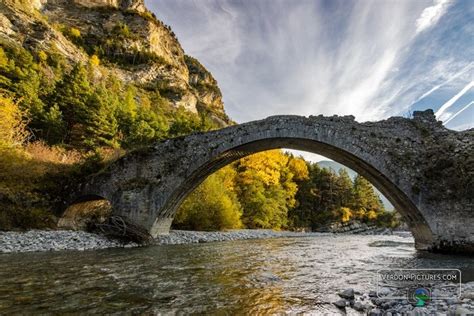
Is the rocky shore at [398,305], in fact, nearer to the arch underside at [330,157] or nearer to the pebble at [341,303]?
the pebble at [341,303]

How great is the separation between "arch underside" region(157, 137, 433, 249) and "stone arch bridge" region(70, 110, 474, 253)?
0.20ft

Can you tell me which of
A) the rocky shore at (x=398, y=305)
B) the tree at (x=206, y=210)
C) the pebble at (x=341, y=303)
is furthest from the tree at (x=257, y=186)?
the pebble at (x=341, y=303)

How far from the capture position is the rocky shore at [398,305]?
3.56m

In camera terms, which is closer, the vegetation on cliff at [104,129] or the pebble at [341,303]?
the pebble at [341,303]

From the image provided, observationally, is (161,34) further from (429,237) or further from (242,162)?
(429,237)

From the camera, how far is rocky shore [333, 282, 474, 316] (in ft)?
11.7

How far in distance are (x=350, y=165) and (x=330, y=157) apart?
4.47ft

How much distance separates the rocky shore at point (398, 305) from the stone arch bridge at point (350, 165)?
8467 mm

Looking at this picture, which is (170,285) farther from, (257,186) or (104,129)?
(257,186)

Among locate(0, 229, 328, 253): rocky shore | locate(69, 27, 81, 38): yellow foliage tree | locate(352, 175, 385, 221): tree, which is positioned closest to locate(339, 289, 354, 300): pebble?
locate(0, 229, 328, 253): rocky shore

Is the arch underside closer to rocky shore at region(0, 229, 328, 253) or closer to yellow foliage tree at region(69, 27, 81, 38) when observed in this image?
rocky shore at region(0, 229, 328, 253)

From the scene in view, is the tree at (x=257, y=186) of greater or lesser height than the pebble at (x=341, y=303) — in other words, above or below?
above

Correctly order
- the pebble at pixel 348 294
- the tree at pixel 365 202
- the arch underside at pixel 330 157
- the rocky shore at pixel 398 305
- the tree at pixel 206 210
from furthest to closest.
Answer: the tree at pixel 365 202, the tree at pixel 206 210, the arch underside at pixel 330 157, the pebble at pixel 348 294, the rocky shore at pixel 398 305

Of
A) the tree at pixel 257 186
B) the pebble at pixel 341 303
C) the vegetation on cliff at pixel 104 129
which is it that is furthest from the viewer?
the tree at pixel 257 186
